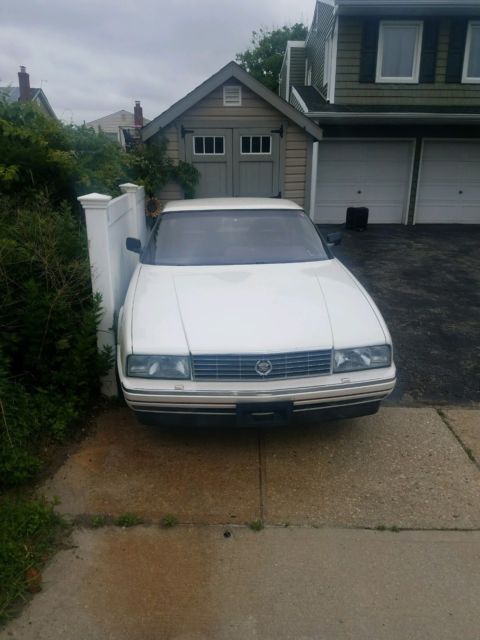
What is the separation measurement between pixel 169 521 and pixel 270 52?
42347 millimetres

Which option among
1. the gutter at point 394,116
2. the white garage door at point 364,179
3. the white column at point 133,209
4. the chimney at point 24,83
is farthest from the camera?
the chimney at point 24,83

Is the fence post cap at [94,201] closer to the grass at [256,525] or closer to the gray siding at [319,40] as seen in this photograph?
the grass at [256,525]

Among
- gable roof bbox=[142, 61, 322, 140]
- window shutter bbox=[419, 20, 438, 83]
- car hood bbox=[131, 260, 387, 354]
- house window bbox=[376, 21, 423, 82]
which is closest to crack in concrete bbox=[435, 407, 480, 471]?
car hood bbox=[131, 260, 387, 354]

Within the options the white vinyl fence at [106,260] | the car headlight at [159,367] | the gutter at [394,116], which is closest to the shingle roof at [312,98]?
the gutter at [394,116]

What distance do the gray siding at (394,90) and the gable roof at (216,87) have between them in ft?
12.4

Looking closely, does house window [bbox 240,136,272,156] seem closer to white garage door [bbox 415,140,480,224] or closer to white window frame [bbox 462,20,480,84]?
white garage door [bbox 415,140,480,224]

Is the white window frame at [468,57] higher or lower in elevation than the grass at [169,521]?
higher

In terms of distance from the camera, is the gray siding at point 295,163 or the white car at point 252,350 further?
the gray siding at point 295,163

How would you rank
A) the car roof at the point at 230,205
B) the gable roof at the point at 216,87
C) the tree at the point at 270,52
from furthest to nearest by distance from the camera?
the tree at the point at 270,52 → the gable roof at the point at 216,87 → the car roof at the point at 230,205

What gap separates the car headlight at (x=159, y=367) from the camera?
3057 mm

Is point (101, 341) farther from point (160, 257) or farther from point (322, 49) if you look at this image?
point (322, 49)

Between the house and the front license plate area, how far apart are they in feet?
31.3

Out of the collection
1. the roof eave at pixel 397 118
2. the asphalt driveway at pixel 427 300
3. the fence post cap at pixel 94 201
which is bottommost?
the asphalt driveway at pixel 427 300

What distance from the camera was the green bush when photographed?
3451mm
